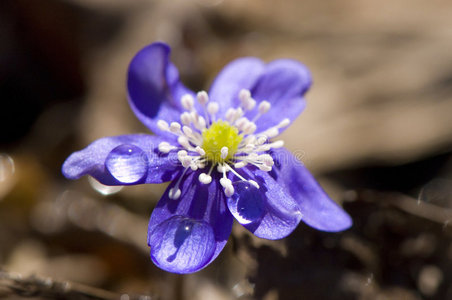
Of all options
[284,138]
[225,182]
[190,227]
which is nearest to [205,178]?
[225,182]

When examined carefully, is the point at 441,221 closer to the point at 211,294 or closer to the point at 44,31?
the point at 211,294

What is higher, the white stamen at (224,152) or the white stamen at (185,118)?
the white stamen at (185,118)

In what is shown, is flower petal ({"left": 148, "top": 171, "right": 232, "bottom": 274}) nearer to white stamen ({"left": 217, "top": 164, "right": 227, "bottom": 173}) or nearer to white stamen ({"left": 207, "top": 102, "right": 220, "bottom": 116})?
white stamen ({"left": 217, "top": 164, "right": 227, "bottom": 173})

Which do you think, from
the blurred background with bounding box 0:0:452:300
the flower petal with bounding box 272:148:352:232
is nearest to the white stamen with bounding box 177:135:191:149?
the flower petal with bounding box 272:148:352:232

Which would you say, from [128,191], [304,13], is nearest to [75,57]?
[128,191]

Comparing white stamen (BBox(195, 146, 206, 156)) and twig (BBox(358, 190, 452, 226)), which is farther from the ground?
white stamen (BBox(195, 146, 206, 156))

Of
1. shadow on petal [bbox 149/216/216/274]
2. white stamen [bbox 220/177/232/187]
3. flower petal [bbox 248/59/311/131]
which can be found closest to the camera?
shadow on petal [bbox 149/216/216/274]

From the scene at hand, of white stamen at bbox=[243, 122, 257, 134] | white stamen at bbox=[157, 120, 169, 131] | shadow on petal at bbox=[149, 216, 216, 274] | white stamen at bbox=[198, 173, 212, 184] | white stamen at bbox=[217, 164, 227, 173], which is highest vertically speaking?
white stamen at bbox=[157, 120, 169, 131]

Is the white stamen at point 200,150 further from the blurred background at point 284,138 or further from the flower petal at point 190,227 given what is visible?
the blurred background at point 284,138

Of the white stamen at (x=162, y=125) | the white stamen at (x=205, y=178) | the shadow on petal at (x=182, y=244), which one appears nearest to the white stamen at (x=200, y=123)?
the white stamen at (x=162, y=125)
